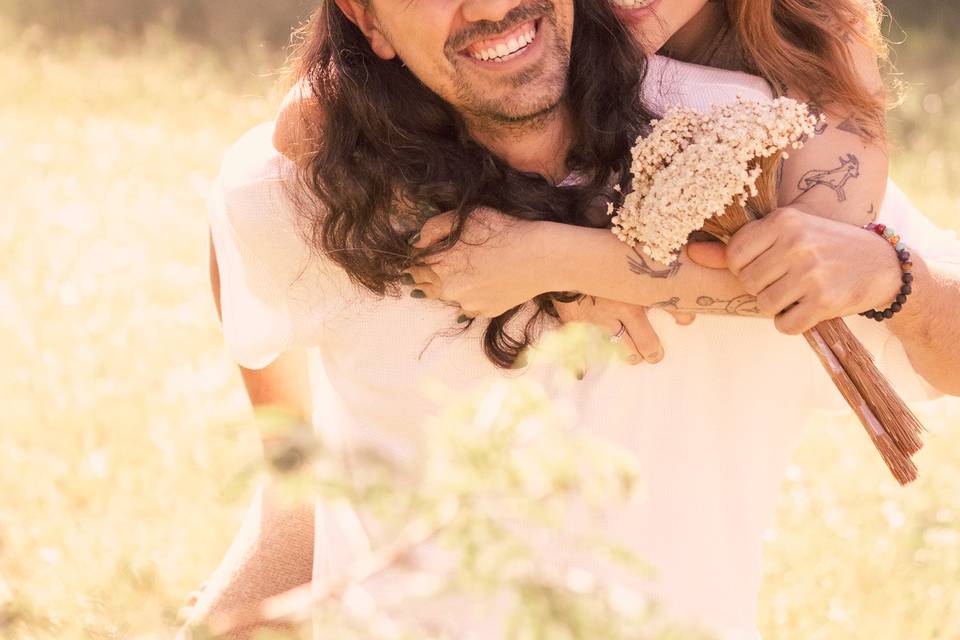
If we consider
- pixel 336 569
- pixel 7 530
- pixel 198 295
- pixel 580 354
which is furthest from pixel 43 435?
pixel 580 354

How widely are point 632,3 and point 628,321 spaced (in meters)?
0.77

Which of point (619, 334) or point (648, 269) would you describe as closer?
point (648, 269)

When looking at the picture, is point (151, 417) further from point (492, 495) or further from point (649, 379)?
point (492, 495)

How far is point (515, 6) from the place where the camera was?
2533 mm

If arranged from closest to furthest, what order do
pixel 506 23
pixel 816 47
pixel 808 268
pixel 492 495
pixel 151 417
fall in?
pixel 492 495, pixel 808 268, pixel 506 23, pixel 816 47, pixel 151 417

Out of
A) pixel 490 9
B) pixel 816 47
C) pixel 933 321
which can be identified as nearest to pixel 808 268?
pixel 933 321

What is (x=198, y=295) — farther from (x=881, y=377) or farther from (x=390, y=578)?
(x=881, y=377)

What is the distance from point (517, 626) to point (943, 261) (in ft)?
6.34

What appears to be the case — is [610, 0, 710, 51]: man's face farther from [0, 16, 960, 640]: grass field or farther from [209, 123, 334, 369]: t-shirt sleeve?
[0, 16, 960, 640]: grass field

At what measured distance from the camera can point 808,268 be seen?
7.18 ft

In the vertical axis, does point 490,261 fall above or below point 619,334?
above

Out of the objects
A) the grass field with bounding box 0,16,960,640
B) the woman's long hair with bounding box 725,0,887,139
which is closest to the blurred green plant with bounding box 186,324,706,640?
the grass field with bounding box 0,16,960,640

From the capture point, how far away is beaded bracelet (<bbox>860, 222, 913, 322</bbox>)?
2307 mm

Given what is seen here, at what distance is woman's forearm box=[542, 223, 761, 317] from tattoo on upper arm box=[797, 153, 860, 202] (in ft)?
0.78
